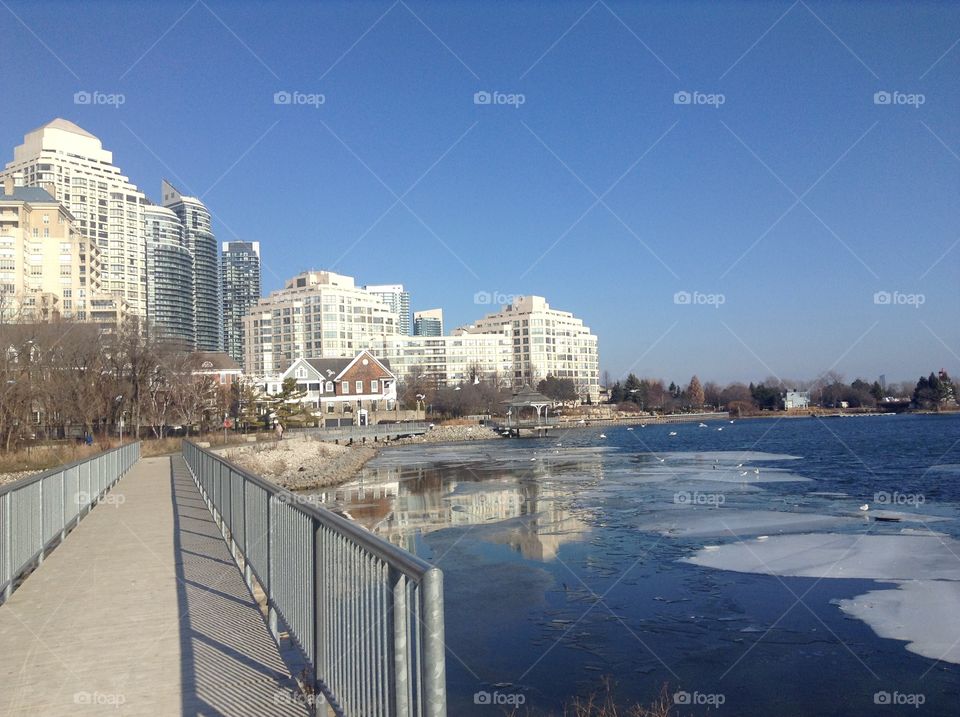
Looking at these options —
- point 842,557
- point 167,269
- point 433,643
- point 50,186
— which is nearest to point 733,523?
point 842,557

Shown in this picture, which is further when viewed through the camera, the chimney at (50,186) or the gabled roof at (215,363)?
the chimney at (50,186)

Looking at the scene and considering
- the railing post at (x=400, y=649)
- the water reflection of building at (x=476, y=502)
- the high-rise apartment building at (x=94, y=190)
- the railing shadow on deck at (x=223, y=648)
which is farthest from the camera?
the high-rise apartment building at (x=94, y=190)

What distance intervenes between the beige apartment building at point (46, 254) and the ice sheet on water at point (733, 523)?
98.3 m

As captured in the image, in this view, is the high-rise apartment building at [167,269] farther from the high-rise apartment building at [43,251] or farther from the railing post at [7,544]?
the railing post at [7,544]

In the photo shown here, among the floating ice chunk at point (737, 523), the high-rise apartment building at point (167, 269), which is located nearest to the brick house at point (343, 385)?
the floating ice chunk at point (737, 523)

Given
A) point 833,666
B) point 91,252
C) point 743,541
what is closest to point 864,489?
point 743,541

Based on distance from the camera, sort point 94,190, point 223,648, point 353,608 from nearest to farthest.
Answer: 1. point 353,608
2. point 223,648
3. point 94,190

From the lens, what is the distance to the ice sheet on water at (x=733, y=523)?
18812mm

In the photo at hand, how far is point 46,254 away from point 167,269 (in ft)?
248

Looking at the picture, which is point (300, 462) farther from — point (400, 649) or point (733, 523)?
point (400, 649)

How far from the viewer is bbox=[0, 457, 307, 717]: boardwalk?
558 cm

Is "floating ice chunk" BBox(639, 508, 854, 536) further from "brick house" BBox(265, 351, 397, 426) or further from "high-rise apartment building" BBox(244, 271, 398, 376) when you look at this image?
"high-rise apartment building" BBox(244, 271, 398, 376)

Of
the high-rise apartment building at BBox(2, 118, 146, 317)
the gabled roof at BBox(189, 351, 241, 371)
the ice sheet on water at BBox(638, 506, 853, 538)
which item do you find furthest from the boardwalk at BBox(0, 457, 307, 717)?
the high-rise apartment building at BBox(2, 118, 146, 317)

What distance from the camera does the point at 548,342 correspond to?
174m
